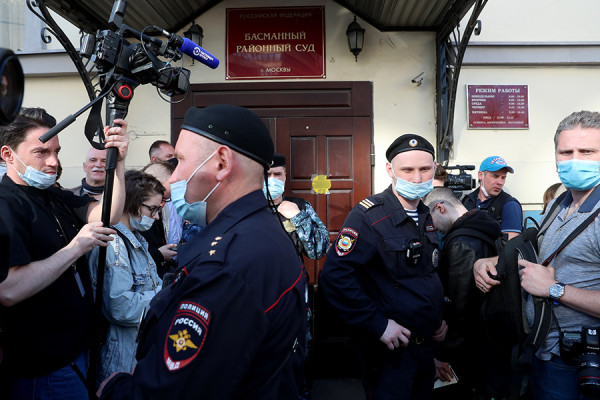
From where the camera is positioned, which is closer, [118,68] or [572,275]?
[118,68]

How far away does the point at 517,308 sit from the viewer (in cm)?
226

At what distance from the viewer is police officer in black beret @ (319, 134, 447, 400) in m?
2.45

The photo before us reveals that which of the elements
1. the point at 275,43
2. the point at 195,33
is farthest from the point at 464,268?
the point at 195,33

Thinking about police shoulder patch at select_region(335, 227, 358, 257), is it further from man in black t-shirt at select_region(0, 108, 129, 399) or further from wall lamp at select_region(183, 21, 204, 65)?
wall lamp at select_region(183, 21, 204, 65)

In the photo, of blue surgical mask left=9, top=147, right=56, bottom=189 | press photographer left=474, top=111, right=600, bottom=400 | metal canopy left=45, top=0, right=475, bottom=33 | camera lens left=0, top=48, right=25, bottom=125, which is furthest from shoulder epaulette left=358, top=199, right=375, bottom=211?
metal canopy left=45, top=0, right=475, bottom=33

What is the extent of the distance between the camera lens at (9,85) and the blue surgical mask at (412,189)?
2.12 metres

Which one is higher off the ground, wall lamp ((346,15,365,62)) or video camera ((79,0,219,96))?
wall lamp ((346,15,365,62))

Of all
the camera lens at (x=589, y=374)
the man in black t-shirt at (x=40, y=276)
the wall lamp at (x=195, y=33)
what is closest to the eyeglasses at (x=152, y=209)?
the man in black t-shirt at (x=40, y=276)

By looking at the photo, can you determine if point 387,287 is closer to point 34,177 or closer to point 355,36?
point 34,177

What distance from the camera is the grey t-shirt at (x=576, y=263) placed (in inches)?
77.4

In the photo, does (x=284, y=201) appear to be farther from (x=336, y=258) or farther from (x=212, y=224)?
(x=212, y=224)

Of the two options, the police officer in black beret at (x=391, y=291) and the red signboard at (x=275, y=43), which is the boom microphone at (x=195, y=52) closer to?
the police officer in black beret at (x=391, y=291)

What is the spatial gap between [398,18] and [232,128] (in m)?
4.54

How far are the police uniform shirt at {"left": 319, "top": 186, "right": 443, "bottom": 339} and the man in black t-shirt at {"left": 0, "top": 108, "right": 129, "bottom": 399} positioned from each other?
1.31 m
